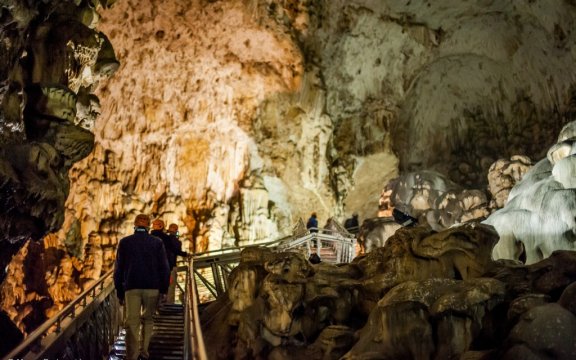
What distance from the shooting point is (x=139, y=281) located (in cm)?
415

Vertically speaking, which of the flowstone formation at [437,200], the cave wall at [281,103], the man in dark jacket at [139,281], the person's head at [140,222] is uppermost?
the cave wall at [281,103]

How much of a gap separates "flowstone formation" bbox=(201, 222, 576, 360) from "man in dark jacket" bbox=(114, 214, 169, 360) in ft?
7.99

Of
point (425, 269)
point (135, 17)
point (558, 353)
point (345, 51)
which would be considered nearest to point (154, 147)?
point (135, 17)

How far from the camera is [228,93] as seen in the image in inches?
627

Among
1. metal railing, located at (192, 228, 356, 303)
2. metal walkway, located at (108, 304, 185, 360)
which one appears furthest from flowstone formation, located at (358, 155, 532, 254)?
metal walkway, located at (108, 304, 185, 360)

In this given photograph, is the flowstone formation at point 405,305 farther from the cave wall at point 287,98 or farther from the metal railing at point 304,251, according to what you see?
the cave wall at point 287,98

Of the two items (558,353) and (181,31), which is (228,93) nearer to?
(181,31)

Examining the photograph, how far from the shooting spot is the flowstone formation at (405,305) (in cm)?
521

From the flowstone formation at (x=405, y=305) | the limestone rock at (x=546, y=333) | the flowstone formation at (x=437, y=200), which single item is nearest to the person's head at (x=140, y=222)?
the flowstone formation at (x=405, y=305)

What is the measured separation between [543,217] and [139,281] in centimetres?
725

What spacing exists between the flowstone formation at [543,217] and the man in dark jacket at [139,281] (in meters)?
6.85

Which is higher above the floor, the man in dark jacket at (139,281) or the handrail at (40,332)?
the man in dark jacket at (139,281)

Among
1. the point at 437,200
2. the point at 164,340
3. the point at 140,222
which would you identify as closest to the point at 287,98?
the point at 437,200

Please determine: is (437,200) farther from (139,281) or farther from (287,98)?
(139,281)
